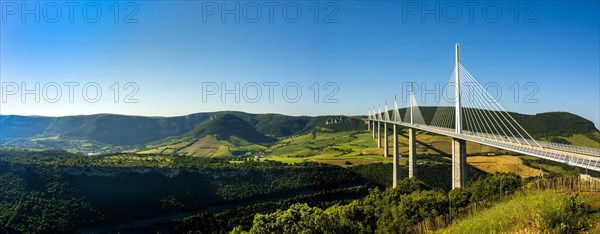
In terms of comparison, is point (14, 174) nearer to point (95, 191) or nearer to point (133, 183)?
point (95, 191)

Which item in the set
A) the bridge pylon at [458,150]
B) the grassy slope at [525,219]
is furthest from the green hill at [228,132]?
the grassy slope at [525,219]

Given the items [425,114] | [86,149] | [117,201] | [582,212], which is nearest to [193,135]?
[86,149]

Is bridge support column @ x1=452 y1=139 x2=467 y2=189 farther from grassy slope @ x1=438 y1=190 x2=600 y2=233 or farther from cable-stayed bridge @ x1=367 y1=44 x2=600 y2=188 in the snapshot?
grassy slope @ x1=438 y1=190 x2=600 y2=233

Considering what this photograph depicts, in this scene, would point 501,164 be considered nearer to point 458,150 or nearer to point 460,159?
point 460,159

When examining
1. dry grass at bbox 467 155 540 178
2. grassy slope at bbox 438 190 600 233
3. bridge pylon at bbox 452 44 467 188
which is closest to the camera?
grassy slope at bbox 438 190 600 233

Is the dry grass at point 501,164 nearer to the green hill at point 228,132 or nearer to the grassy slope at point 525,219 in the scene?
the grassy slope at point 525,219

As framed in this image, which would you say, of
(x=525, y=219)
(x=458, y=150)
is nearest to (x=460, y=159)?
(x=458, y=150)

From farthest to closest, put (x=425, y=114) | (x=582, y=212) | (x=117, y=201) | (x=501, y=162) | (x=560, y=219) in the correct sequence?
1. (x=425, y=114)
2. (x=501, y=162)
3. (x=117, y=201)
4. (x=582, y=212)
5. (x=560, y=219)

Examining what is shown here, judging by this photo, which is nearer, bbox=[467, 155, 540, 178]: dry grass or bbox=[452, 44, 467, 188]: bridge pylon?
bbox=[452, 44, 467, 188]: bridge pylon

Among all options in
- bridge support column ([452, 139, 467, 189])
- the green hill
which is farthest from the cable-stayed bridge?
the green hill

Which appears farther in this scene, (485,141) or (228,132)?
(228,132)

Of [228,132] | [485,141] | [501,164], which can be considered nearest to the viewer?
[485,141]
